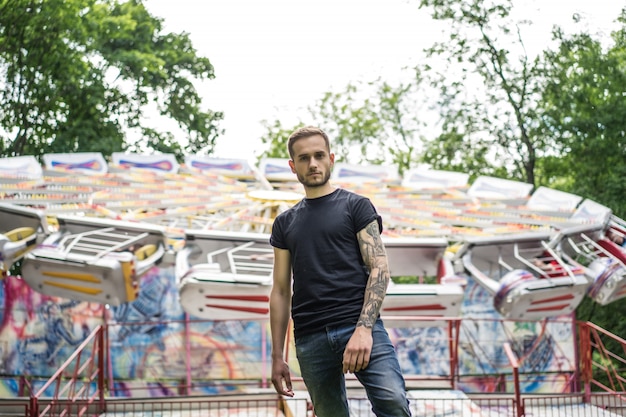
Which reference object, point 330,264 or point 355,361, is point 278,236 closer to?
point 330,264

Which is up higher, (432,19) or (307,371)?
(432,19)

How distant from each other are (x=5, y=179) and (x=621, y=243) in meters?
7.67

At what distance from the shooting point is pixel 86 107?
1927 cm

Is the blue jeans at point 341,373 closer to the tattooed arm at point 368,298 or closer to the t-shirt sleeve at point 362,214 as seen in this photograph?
the tattooed arm at point 368,298

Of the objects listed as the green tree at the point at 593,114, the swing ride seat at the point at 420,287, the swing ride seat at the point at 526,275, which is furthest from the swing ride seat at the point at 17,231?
the green tree at the point at 593,114

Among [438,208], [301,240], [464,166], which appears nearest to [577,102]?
[464,166]

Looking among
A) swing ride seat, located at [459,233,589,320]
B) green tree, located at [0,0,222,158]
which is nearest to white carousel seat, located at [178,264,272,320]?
swing ride seat, located at [459,233,589,320]

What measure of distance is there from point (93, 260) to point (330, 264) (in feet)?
15.5

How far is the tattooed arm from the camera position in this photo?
2.52 m

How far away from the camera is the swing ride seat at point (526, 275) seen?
752 centimetres

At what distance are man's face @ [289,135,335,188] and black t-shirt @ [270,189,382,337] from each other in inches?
3.5

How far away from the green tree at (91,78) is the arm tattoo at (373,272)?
14215 millimetres

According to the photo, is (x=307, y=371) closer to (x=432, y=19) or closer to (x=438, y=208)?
(x=438, y=208)

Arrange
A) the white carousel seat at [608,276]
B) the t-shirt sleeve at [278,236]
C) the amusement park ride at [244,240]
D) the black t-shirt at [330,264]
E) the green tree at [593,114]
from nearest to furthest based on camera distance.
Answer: the black t-shirt at [330,264] → the t-shirt sleeve at [278,236] → the amusement park ride at [244,240] → the white carousel seat at [608,276] → the green tree at [593,114]
